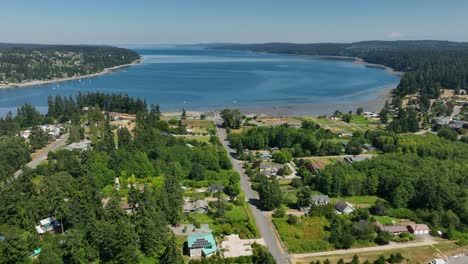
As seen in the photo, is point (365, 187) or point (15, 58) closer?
point (365, 187)

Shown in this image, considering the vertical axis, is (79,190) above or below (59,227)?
above

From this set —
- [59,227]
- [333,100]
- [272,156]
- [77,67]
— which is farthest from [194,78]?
[59,227]

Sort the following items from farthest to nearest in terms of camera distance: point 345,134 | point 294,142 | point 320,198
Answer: point 345,134
point 294,142
point 320,198

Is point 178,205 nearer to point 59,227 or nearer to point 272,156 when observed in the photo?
point 59,227

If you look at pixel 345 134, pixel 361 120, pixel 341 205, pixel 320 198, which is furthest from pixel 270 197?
pixel 361 120

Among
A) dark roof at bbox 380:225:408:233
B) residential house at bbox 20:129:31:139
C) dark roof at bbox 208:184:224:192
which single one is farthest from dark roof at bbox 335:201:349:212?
residential house at bbox 20:129:31:139

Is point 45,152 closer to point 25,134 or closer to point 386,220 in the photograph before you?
point 25,134
